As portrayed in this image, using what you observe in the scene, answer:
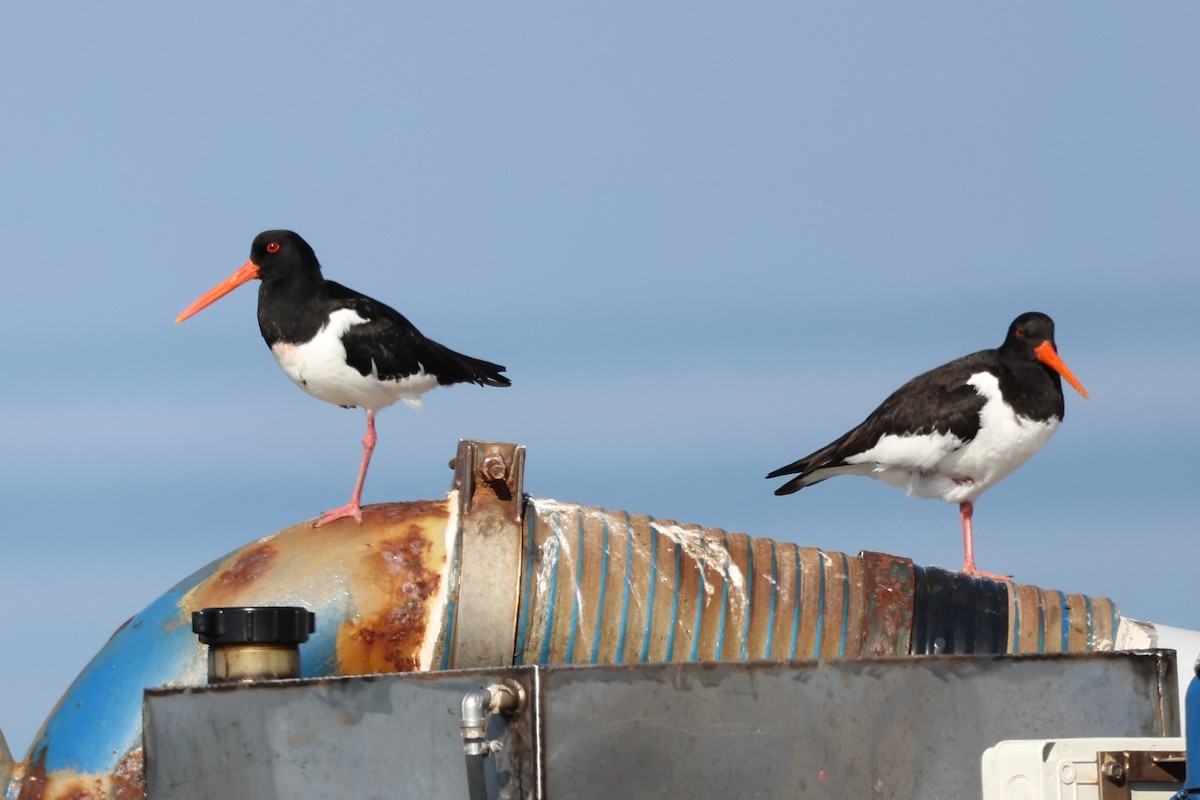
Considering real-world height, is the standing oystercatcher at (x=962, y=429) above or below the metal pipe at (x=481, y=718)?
above

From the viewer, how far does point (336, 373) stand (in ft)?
33.5

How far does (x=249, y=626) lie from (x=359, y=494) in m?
4.04

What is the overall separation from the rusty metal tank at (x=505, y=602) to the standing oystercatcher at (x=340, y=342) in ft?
9.96

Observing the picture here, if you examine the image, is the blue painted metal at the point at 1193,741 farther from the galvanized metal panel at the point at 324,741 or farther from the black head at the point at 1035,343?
the black head at the point at 1035,343

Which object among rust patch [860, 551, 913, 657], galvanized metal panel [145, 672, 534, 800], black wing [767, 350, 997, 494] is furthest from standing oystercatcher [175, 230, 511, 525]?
galvanized metal panel [145, 672, 534, 800]

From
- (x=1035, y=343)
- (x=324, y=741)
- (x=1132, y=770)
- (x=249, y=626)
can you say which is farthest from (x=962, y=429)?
(x=1132, y=770)

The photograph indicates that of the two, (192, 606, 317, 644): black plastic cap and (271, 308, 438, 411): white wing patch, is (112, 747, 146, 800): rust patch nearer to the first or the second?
(192, 606, 317, 644): black plastic cap

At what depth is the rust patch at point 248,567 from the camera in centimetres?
693

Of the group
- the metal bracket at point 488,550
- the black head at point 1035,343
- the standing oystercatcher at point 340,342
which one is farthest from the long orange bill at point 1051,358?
the metal bracket at point 488,550

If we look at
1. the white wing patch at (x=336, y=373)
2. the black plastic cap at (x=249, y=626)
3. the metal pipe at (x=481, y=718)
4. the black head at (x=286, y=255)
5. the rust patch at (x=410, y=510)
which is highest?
the black head at (x=286, y=255)

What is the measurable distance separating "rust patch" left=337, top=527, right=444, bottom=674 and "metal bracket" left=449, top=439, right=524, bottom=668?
14 centimetres

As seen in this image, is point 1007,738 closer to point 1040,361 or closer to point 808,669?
point 808,669

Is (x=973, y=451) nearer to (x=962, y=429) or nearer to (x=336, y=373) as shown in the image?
(x=962, y=429)

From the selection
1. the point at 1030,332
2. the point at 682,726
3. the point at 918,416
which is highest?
the point at 1030,332
